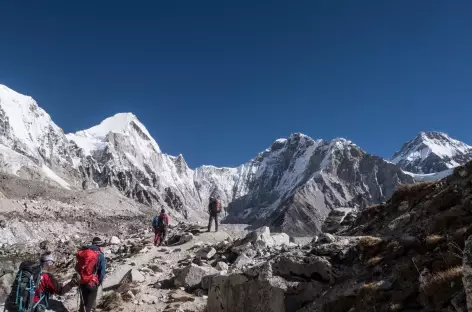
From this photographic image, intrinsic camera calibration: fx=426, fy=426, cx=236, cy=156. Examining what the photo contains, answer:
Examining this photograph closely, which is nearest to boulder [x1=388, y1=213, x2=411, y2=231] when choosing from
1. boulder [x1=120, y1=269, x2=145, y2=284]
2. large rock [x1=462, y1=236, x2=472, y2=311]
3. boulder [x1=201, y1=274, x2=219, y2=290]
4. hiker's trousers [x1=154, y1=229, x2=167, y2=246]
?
boulder [x1=201, y1=274, x2=219, y2=290]

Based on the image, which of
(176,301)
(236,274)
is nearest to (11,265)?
(176,301)

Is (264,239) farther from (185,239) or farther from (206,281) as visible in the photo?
(185,239)

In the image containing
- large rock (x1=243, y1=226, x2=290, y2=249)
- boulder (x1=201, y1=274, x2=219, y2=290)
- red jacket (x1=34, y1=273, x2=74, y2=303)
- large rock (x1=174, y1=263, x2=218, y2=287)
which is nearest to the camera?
red jacket (x1=34, y1=273, x2=74, y2=303)

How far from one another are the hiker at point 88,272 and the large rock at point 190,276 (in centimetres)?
578

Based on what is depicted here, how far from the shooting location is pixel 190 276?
1722cm

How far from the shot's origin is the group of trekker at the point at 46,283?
9.66 m

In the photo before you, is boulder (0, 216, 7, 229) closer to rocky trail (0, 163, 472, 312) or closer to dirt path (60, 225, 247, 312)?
dirt path (60, 225, 247, 312)

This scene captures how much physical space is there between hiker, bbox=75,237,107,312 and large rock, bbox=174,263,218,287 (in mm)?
5778

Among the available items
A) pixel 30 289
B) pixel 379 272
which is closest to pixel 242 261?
pixel 379 272

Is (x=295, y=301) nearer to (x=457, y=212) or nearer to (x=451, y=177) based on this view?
(x=457, y=212)

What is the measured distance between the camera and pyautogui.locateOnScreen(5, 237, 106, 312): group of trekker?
31.7 ft

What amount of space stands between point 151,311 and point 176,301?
116cm

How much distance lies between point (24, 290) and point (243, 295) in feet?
18.7

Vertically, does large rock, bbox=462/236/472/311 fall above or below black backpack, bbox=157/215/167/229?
below
